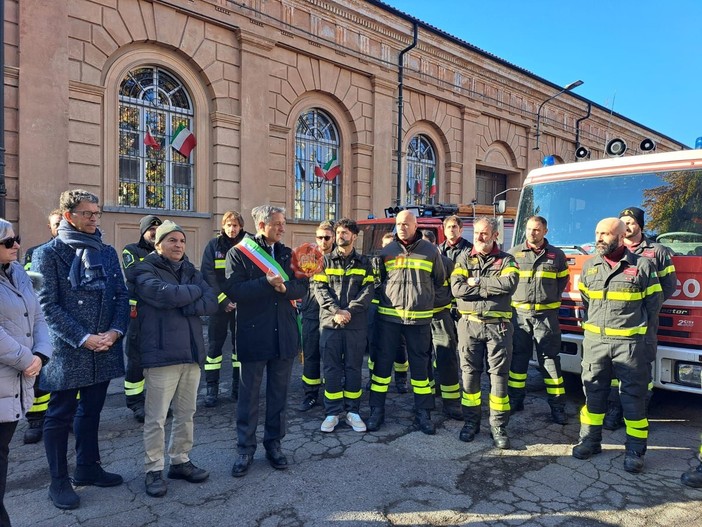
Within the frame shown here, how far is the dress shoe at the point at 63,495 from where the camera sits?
3127 mm

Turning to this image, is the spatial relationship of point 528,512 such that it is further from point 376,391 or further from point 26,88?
point 26,88

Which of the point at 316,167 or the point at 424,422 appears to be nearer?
Result: the point at 424,422

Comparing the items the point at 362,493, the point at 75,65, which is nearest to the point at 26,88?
the point at 75,65

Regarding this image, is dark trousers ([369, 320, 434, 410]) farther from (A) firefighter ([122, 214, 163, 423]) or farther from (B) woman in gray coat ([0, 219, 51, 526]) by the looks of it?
(B) woman in gray coat ([0, 219, 51, 526])

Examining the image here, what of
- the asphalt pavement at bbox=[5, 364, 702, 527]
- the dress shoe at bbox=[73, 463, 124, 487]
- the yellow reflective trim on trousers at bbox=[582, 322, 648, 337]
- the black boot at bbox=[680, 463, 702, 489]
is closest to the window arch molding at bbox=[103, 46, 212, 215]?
the asphalt pavement at bbox=[5, 364, 702, 527]

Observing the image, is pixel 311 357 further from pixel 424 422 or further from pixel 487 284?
pixel 487 284

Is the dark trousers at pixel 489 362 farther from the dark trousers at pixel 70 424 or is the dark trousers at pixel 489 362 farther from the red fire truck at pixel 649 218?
the dark trousers at pixel 70 424

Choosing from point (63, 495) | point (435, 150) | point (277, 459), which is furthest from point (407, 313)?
point (435, 150)

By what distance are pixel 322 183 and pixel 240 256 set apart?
10745 mm

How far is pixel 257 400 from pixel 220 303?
5.75 feet

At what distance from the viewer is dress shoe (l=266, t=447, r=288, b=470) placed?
3.71 m

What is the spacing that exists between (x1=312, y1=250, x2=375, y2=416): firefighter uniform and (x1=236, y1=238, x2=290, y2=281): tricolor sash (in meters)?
0.94

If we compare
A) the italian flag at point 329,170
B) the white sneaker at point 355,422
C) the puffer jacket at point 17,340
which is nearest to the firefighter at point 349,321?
the white sneaker at point 355,422

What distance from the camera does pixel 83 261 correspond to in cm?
326
